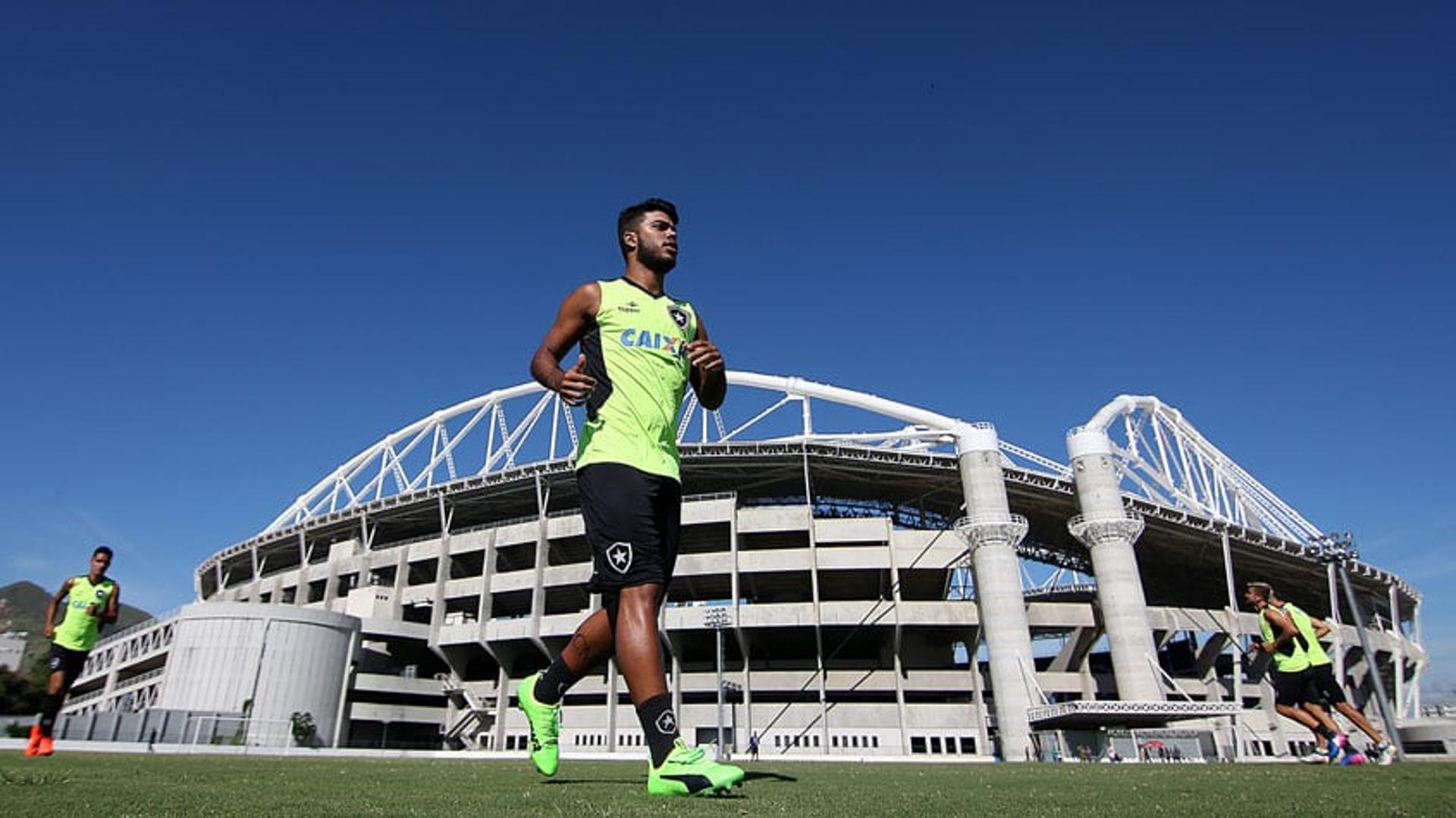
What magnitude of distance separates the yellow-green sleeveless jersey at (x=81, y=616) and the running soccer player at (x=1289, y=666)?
11.8 m

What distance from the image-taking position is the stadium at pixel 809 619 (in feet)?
133

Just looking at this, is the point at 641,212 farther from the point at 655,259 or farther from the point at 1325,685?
the point at 1325,685

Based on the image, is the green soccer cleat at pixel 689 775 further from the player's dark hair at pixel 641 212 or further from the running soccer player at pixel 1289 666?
the running soccer player at pixel 1289 666

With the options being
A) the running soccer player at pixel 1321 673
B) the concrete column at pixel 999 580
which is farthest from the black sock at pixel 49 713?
the concrete column at pixel 999 580

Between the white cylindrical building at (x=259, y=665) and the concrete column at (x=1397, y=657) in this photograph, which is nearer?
the white cylindrical building at (x=259, y=665)

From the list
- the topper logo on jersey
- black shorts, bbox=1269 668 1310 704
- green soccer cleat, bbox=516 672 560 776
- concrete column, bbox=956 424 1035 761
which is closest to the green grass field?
green soccer cleat, bbox=516 672 560 776

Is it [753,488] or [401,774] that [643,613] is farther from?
[753,488]

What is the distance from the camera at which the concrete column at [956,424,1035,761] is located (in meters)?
38.5

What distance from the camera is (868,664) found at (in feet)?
152

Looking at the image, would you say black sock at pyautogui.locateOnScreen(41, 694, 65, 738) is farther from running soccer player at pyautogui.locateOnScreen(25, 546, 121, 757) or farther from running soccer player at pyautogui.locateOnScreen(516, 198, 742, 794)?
running soccer player at pyautogui.locateOnScreen(516, 198, 742, 794)

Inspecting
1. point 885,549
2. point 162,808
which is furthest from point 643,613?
point 885,549

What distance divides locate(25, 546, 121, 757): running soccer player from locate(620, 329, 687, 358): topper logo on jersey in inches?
278

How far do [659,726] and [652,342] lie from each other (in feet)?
5.70

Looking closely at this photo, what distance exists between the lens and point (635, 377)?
3879 millimetres
